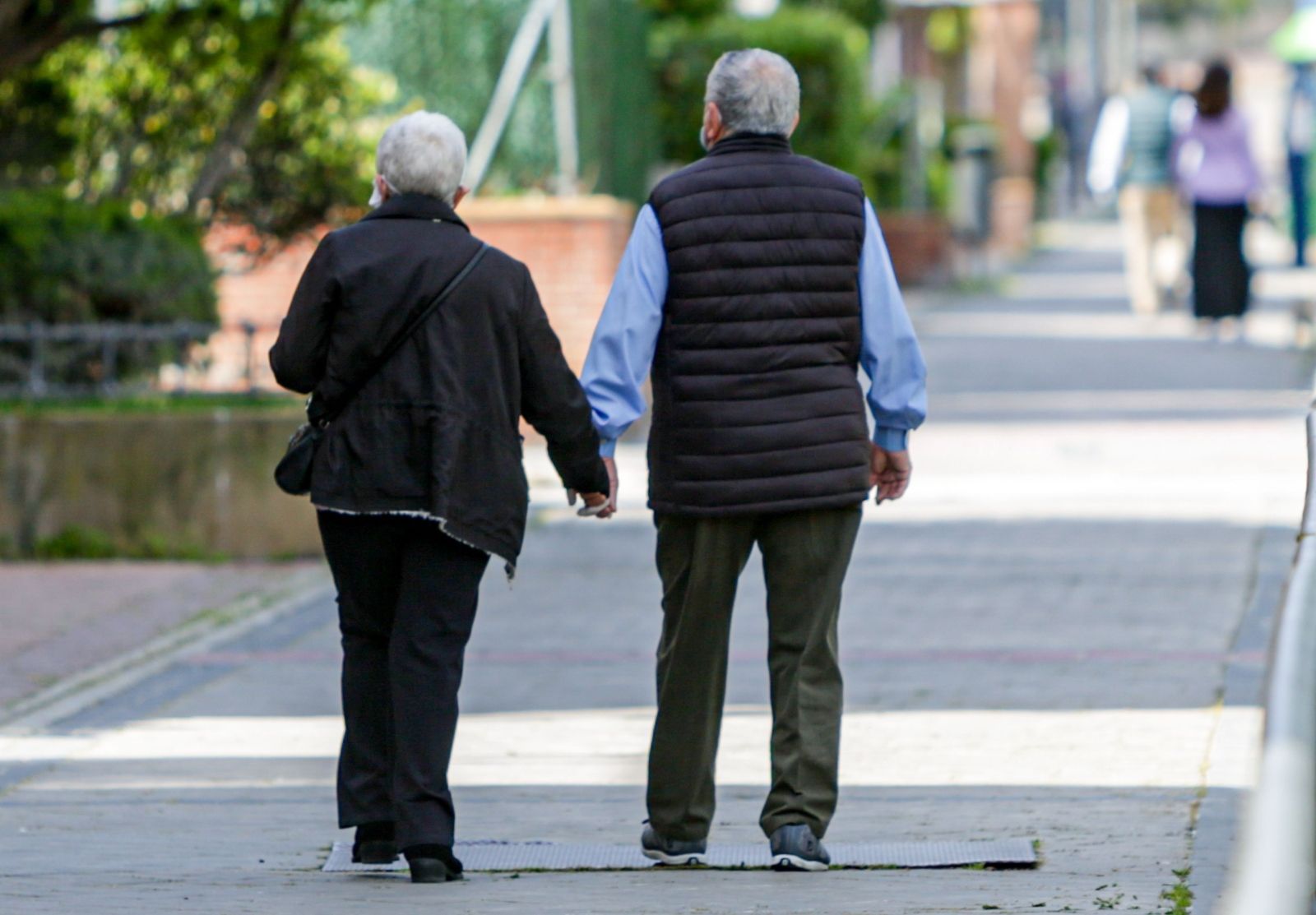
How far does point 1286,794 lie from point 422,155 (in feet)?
9.81

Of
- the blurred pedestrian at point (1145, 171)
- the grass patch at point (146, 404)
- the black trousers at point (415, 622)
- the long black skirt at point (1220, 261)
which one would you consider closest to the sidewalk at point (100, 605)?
the grass patch at point (146, 404)

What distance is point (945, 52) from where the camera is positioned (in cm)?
3653

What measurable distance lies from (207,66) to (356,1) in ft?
2.69

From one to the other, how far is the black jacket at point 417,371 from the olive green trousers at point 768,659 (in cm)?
38

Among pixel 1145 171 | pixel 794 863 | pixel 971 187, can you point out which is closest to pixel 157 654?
pixel 794 863

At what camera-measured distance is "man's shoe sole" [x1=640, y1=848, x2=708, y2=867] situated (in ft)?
17.4

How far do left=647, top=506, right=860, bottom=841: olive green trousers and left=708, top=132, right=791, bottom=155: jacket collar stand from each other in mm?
777

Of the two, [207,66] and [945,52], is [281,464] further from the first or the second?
[945,52]

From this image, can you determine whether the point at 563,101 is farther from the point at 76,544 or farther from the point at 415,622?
the point at 415,622

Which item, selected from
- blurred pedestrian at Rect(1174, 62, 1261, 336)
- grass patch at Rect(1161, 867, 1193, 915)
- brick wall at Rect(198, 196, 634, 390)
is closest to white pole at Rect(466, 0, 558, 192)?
brick wall at Rect(198, 196, 634, 390)

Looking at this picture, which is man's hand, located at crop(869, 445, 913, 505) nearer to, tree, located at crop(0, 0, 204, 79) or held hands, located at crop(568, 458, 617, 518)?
held hands, located at crop(568, 458, 617, 518)

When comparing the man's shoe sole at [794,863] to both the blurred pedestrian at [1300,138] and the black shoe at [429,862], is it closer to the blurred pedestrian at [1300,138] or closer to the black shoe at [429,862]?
the black shoe at [429,862]

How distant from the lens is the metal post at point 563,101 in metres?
14.6

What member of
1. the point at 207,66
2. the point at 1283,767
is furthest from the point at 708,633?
the point at 207,66
